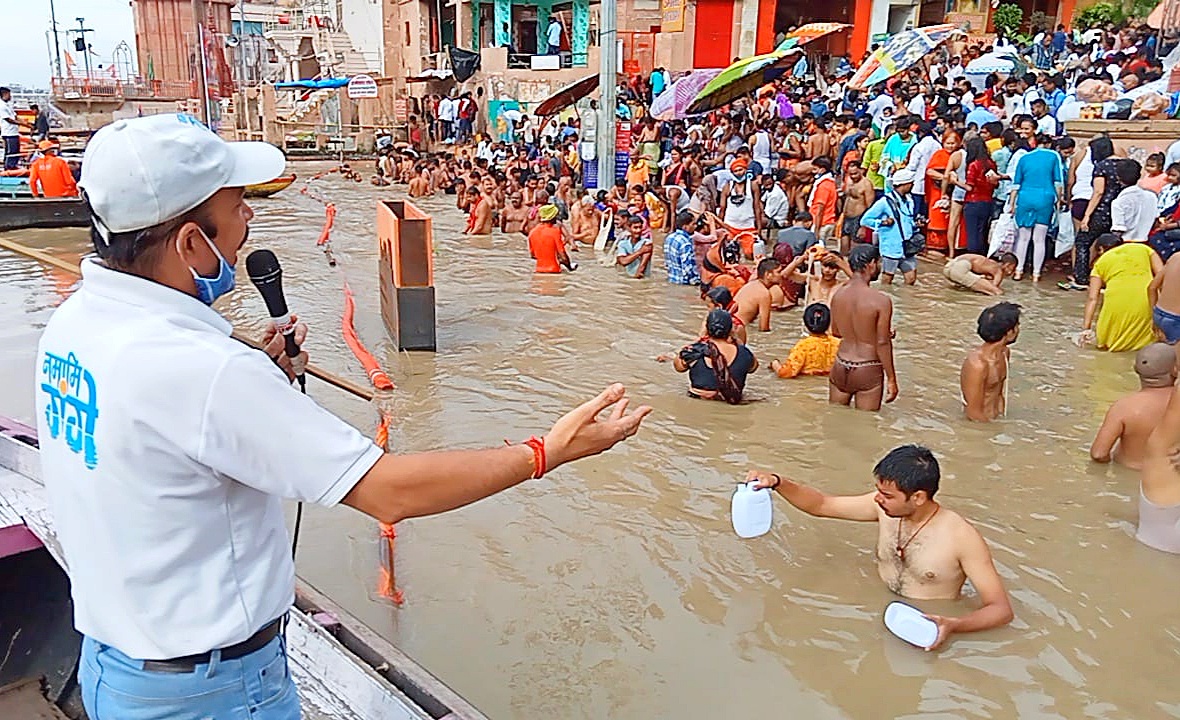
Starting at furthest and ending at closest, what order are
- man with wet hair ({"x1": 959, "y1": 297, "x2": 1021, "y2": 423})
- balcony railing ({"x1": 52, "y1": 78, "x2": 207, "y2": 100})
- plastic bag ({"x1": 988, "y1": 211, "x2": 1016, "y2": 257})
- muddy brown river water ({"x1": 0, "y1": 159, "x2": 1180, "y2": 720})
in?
1. balcony railing ({"x1": 52, "y1": 78, "x2": 207, "y2": 100})
2. plastic bag ({"x1": 988, "y1": 211, "x2": 1016, "y2": 257})
3. man with wet hair ({"x1": 959, "y1": 297, "x2": 1021, "y2": 423})
4. muddy brown river water ({"x1": 0, "y1": 159, "x2": 1180, "y2": 720})

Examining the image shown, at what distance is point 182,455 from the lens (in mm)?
1541

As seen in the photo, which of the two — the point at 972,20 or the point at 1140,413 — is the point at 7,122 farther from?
the point at 972,20

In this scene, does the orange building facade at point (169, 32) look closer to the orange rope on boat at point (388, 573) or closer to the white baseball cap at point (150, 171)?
the orange rope on boat at point (388, 573)

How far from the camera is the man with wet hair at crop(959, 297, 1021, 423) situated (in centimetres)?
641

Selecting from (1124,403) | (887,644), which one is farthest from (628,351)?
(887,644)

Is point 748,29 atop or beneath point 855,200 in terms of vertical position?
atop

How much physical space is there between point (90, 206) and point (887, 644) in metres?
3.79

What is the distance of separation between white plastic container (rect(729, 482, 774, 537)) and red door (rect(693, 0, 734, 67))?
2881 centimetres

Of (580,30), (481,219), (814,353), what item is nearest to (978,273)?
(814,353)

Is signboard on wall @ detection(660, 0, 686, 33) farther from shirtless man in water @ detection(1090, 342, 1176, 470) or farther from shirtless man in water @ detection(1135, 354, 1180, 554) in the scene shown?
shirtless man in water @ detection(1135, 354, 1180, 554)

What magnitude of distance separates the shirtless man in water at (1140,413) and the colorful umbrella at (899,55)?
41.5ft

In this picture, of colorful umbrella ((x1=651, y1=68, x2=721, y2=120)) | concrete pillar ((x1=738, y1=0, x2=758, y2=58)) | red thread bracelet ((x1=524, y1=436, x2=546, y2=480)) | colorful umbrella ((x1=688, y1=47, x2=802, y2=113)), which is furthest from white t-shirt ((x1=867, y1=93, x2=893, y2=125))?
red thread bracelet ((x1=524, y1=436, x2=546, y2=480))

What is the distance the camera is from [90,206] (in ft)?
5.15

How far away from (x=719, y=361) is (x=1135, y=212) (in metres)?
5.24
